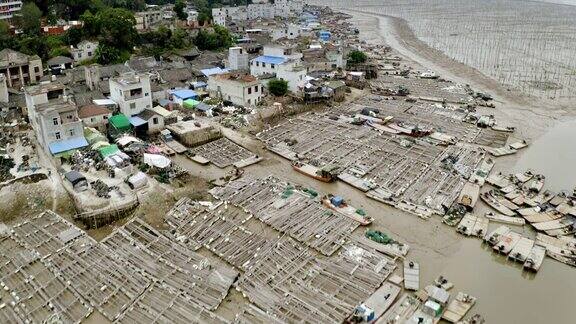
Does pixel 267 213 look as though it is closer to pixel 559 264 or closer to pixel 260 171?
pixel 260 171

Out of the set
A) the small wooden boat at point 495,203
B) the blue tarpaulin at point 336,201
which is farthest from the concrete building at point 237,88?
the small wooden boat at point 495,203

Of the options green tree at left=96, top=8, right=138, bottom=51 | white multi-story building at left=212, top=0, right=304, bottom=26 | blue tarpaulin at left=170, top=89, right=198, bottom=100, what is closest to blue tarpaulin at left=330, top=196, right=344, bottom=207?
blue tarpaulin at left=170, top=89, right=198, bottom=100

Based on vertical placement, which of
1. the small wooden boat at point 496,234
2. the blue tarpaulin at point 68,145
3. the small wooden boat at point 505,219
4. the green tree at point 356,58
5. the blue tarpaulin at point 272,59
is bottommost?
the small wooden boat at point 496,234

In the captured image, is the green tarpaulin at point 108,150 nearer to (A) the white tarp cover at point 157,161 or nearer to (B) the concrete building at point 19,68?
(A) the white tarp cover at point 157,161

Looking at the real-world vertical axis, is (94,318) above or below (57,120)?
Answer: below

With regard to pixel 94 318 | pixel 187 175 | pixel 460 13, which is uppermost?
pixel 460 13

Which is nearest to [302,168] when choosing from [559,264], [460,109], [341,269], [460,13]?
[341,269]

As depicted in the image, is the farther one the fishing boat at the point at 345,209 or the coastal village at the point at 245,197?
the fishing boat at the point at 345,209
